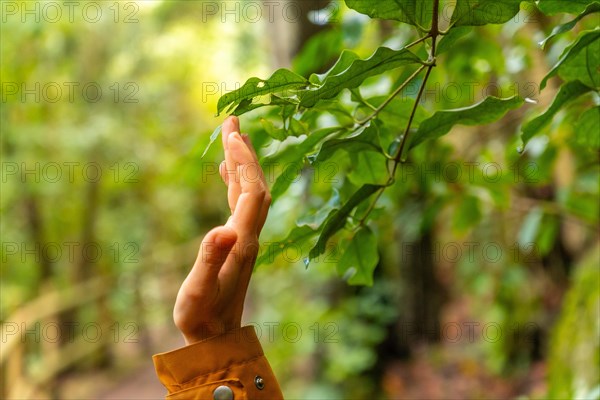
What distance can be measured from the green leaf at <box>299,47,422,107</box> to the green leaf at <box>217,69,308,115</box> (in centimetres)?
2

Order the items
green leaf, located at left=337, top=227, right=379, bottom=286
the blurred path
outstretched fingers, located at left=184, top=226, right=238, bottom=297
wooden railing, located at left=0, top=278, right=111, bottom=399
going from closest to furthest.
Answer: outstretched fingers, located at left=184, top=226, right=238, bottom=297
green leaf, located at left=337, top=227, right=379, bottom=286
wooden railing, located at left=0, top=278, right=111, bottom=399
the blurred path

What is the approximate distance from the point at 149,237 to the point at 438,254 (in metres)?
4.17

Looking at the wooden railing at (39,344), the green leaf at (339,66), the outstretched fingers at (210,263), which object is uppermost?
the green leaf at (339,66)

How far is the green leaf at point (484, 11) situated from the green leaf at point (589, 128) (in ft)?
0.96

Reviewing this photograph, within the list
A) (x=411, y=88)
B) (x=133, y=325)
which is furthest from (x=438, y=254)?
(x=411, y=88)

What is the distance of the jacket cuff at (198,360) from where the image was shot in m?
0.56

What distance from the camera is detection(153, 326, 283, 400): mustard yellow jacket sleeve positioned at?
0.56m

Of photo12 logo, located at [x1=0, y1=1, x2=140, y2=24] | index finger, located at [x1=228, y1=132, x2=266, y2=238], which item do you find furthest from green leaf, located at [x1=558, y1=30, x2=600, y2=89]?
photo12 logo, located at [x1=0, y1=1, x2=140, y2=24]

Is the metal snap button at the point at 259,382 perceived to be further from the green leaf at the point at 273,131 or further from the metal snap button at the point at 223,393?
the green leaf at the point at 273,131

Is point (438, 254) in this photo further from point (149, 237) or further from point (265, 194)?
point (265, 194)

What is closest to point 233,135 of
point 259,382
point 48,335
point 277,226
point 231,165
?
point 231,165

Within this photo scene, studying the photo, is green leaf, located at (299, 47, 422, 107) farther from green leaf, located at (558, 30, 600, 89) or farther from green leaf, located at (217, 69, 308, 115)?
green leaf, located at (558, 30, 600, 89)

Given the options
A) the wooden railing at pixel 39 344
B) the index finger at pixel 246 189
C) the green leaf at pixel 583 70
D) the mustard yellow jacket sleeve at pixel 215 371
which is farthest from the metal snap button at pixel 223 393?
the wooden railing at pixel 39 344

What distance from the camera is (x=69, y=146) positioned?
19.8ft
